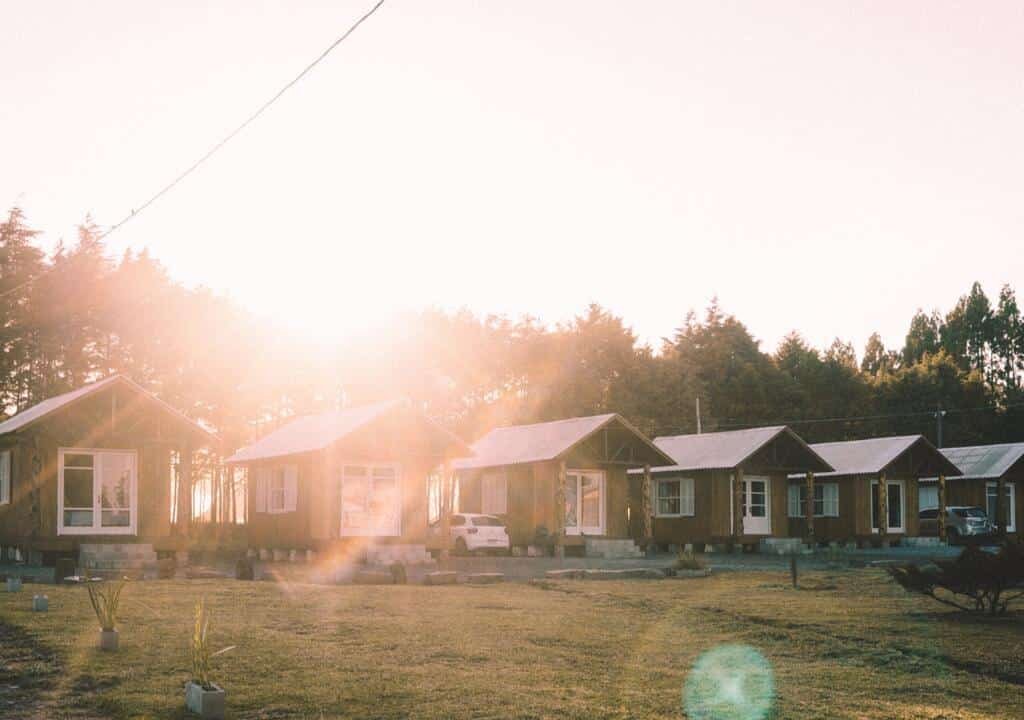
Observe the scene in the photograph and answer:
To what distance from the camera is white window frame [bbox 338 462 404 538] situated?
3684 cm

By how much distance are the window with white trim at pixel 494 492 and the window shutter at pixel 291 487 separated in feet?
30.1

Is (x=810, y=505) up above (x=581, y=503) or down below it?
below

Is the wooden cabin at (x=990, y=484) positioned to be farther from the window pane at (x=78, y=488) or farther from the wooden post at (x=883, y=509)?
the window pane at (x=78, y=488)

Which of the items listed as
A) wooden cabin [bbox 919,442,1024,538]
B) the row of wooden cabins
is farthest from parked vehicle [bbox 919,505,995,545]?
the row of wooden cabins

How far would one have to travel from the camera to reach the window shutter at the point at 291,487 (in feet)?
128

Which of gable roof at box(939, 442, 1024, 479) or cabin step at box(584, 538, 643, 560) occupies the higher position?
gable roof at box(939, 442, 1024, 479)

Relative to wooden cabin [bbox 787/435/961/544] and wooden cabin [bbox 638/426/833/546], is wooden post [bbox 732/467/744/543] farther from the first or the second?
wooden cabin [bbox 787/435/961/544]

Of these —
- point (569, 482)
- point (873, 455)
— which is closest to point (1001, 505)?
point (873, 455)

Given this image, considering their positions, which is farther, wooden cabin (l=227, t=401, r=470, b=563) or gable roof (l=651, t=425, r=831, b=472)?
gable roof (l=651, t=425, r=831, b=472)

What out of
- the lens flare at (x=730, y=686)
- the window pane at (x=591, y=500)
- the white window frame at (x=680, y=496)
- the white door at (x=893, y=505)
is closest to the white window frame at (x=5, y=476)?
the window pane at (x=591, y=500)

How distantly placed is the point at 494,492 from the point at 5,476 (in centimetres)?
1777

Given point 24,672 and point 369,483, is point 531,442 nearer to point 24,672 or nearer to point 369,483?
point 369,483

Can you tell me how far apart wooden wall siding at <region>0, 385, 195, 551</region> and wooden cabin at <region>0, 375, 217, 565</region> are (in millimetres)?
29

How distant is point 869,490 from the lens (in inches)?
2042
